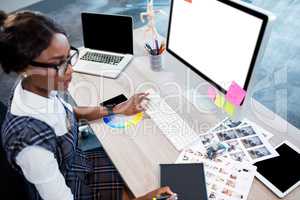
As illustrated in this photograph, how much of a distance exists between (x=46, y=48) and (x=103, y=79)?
2.18 feet

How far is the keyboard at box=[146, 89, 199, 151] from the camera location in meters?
→ 1.26

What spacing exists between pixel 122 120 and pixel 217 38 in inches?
21.7

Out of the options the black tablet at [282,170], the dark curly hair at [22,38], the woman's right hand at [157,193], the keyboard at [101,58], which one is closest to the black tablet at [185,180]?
the woman's right hand at [157,193]

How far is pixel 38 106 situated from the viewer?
1058 mm

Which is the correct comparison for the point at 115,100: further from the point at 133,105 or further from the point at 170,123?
the point at 170,123

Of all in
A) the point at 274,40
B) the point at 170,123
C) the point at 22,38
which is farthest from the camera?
the point at 274,40

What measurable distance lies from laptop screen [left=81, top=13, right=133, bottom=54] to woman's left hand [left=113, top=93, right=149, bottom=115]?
43cm

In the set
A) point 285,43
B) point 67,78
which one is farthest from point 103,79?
point 285,43

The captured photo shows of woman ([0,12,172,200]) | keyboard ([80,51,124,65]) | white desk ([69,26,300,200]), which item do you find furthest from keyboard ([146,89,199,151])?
keyboard ([80,51,124,65])

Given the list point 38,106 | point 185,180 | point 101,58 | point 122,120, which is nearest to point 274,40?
point 101,58

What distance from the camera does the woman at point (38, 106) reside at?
3.13 feet

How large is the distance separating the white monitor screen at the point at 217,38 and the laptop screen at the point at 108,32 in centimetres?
33

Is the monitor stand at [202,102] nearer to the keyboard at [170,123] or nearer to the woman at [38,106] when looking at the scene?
the keyboard at [170,123]

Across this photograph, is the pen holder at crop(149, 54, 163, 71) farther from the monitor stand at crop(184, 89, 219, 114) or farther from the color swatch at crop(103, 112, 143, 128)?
the color swatch at crop(103, 112, 143, 128)
